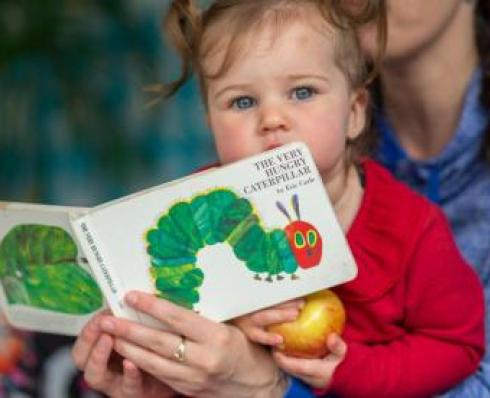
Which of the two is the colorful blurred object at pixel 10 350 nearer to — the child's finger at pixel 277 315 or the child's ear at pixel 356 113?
the child's finger at pixel 277 315

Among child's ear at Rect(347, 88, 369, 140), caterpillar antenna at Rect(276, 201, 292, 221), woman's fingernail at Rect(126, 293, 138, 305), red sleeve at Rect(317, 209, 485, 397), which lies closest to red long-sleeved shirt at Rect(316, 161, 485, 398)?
red sleeve at Rect(317, 209, 485, 397)

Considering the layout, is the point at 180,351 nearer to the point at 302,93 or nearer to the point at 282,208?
the point at 282,208

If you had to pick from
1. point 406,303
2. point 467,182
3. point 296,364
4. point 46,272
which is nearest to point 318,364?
point 296,364

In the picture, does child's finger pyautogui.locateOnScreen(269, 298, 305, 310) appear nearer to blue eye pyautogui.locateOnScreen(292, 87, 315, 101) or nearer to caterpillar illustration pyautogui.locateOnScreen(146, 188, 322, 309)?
caterpillar illustration pyautogui.locateOnScreen(146, 188, 322, 309)

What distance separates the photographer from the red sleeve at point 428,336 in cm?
132

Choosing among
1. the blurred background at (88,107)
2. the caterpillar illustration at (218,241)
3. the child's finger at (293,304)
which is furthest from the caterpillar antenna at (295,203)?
the blurred background at (88,107)

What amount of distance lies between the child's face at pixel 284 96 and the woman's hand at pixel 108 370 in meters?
0.30

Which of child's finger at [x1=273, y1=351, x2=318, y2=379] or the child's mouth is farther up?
the child's mouth

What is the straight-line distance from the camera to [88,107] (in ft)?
8.66

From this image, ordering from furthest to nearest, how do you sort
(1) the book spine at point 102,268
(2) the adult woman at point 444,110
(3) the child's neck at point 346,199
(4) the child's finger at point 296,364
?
(2) the adult woman at point 444,110, (3) the child's neck at point 346,199, (4) the child's finger at point 296,364, (1) the book spine at point 102,268

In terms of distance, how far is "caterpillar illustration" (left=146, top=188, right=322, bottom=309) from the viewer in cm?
118

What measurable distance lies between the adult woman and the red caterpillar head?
0.49 metres

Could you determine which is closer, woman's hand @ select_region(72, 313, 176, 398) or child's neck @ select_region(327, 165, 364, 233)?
woman's hand @ select_region(72, 313, 176, 398)

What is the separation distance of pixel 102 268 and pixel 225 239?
0.52 ft
